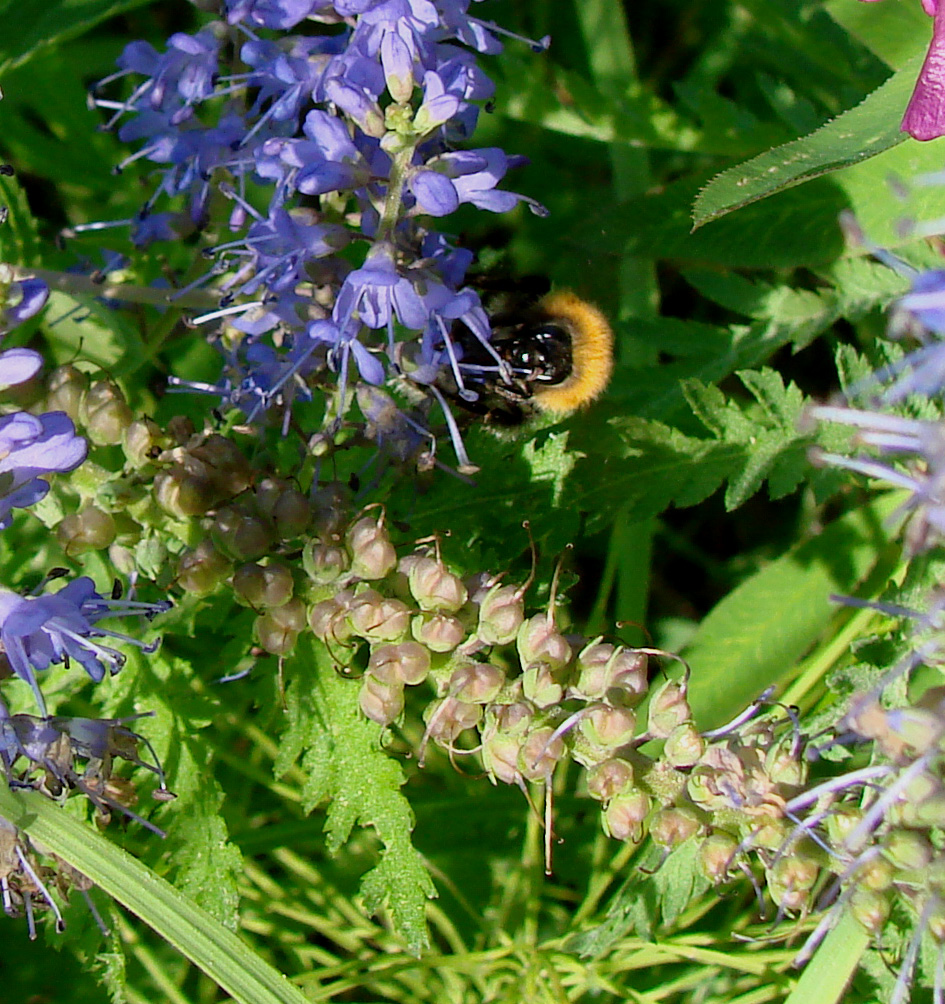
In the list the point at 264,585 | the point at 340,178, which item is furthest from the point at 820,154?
the point at 264,585

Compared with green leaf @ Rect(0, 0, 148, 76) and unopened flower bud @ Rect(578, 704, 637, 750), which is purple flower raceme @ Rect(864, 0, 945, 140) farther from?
green leaf @ Rect(0, 0, 148, 76)

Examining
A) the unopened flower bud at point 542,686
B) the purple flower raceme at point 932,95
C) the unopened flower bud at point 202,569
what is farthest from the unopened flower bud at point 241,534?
the purple flower raceme at point 932,95

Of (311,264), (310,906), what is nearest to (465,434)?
(311,264)

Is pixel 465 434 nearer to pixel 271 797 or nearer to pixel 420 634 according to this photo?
pixel 420 634

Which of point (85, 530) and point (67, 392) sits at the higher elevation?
point (67, 392)

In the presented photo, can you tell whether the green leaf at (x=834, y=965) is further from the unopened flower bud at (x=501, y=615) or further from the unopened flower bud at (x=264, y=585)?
the unopened flower bud at (x=264, y=585)

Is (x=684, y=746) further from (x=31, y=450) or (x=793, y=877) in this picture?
(x=31, y=450)
